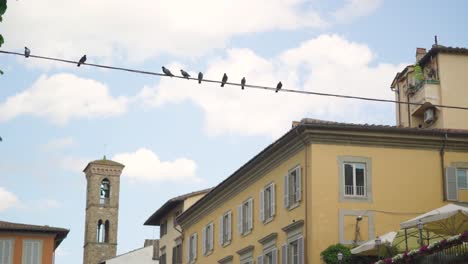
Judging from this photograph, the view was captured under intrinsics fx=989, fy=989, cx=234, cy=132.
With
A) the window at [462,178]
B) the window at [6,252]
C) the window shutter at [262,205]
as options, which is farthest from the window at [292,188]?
the window at [6,252]

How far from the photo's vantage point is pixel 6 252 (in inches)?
2325

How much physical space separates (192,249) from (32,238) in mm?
11735

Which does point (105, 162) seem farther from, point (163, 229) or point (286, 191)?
point (286, 191)

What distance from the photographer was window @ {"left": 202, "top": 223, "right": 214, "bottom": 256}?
4962cm

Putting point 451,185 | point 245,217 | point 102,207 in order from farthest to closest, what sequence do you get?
point 102,207
point 245,217
point 451,185

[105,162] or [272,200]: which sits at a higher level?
[105,162]

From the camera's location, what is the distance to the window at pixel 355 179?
1428 inches

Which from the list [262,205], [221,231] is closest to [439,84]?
[262,205]

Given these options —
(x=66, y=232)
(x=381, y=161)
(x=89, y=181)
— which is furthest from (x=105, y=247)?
(x=381, y=161)

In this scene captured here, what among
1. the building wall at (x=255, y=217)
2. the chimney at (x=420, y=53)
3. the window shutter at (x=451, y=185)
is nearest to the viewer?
the window shutter at (x=451, y=185)

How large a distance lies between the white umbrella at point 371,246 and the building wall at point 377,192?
2418 millimetres

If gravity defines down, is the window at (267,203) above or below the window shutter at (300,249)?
above

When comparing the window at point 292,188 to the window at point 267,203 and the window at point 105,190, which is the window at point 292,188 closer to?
the window at point 267,203

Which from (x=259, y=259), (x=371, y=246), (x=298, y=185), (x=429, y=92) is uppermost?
(x=429, y=92)
